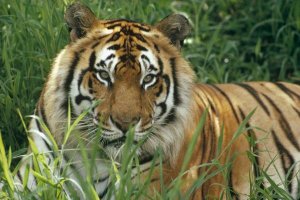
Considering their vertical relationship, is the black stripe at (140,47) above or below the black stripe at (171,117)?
above

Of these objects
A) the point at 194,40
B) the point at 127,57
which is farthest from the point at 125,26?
the point at 194,40

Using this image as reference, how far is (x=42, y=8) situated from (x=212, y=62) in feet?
4.22

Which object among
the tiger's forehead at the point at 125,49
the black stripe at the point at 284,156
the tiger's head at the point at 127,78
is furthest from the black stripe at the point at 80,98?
the black stripe at the point at 284,156

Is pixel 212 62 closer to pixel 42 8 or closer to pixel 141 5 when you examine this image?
pixel 141 5

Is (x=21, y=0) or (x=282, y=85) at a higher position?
(x=21, y=0)

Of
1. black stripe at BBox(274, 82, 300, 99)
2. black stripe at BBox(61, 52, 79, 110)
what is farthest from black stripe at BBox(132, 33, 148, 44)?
black stripe at BBox(274, 82, 300, 99)

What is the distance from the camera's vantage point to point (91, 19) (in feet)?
12.7

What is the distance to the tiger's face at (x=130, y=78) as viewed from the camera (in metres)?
3.67

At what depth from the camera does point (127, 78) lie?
3.73 meters

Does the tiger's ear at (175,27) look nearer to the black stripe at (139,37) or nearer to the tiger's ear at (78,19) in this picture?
the black stripe at (139,37)

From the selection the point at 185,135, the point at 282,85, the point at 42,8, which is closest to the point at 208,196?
the point at 185,135

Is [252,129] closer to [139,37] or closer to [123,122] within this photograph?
[139,37]

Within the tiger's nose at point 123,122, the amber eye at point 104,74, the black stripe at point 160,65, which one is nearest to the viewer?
the tiger's nose at point 123,122

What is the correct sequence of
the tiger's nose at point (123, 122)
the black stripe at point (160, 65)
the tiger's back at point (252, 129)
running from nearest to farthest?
1. the tiger's nose at point (123, 122)
2. the black stripe at point (160, 65)
3. the tiger's back at point (252, 129)
